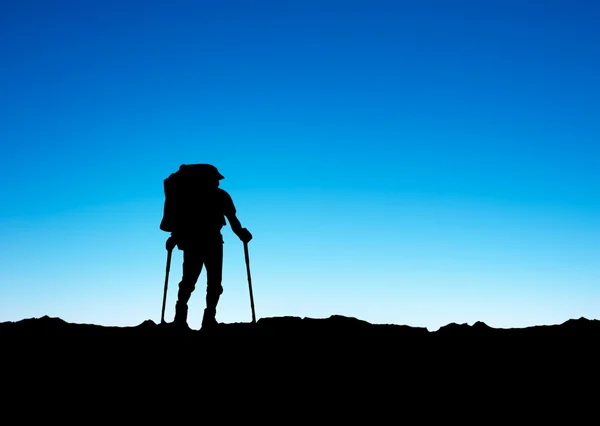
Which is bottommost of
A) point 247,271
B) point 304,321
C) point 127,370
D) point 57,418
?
point 57,418

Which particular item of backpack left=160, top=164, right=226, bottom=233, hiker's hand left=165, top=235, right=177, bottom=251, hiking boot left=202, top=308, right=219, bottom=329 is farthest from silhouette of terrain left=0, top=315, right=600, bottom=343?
backpack left=160, top=164, right=226, bottom=233

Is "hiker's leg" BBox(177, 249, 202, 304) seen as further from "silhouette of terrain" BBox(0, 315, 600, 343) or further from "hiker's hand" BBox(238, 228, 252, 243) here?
"hiker's hand" BBox(238, 228, 252, 243)

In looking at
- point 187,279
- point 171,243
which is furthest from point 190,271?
point 171,243

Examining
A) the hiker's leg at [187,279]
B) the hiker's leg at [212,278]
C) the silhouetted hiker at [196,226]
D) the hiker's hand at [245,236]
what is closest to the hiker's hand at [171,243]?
the silhouetted hiker at [196,226]

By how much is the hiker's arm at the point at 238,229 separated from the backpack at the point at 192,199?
1.26 feet

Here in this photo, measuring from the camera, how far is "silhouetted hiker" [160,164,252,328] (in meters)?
10.7

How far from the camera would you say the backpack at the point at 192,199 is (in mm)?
10859

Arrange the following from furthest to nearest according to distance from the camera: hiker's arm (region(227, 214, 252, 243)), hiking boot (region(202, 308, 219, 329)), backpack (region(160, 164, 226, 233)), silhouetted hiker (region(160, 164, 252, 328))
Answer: hiker's arm (region(227, 214, 252, 243)) < backpack (region(160, 164, 226, 233)) < silhouetted hiker (region(160, 164, 252, 328)) < hiking boot (region(202, 308, 219, 329))

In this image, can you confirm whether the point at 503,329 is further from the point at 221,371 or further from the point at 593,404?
the point at 221,371

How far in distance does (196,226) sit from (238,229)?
39.6 inches

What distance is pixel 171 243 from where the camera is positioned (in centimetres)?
1112

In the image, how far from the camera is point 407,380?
7.93 m

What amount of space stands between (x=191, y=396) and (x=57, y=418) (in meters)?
1.53

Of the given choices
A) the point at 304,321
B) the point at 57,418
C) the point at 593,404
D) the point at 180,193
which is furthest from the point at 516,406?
the point at 180,193
